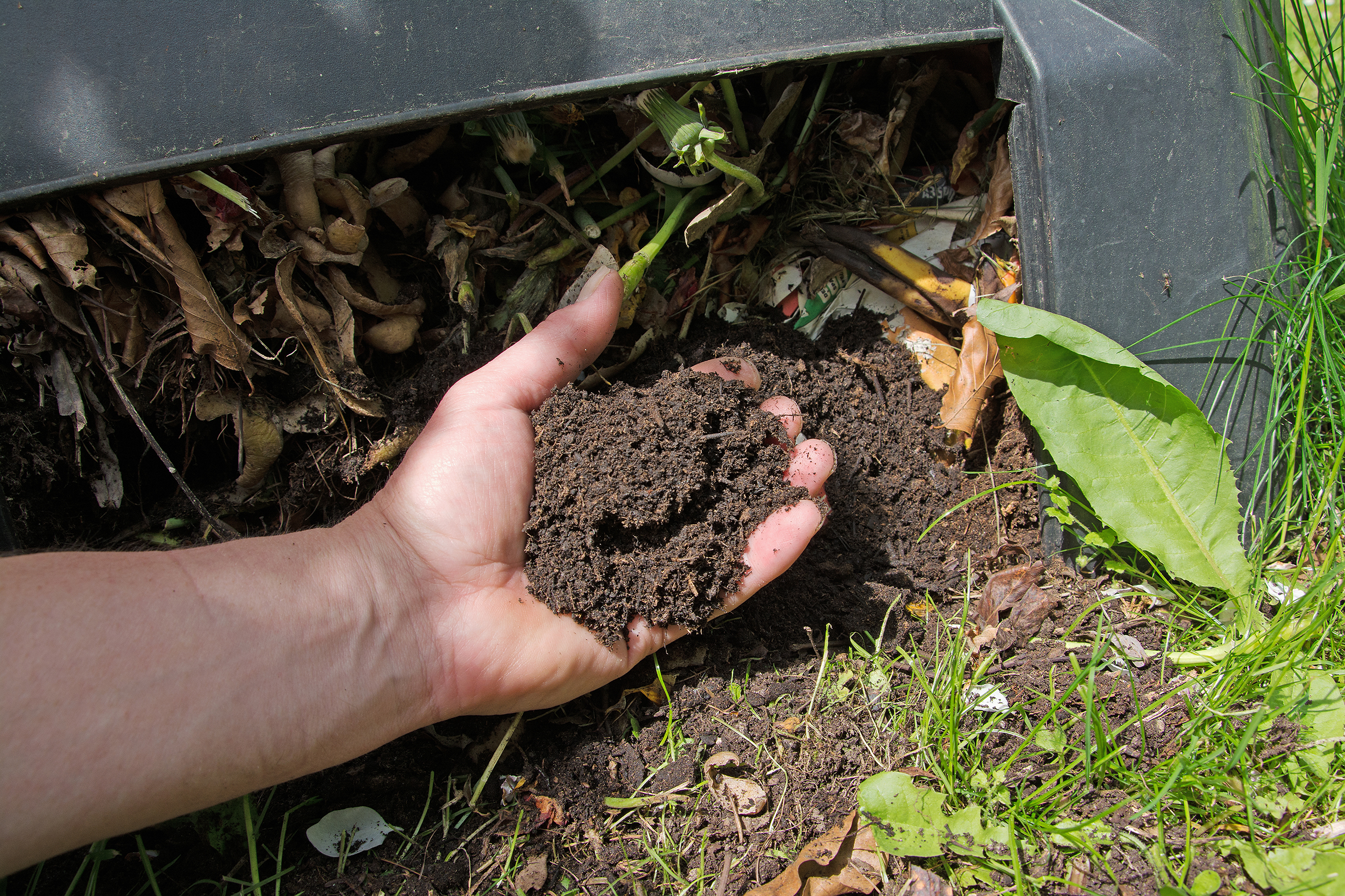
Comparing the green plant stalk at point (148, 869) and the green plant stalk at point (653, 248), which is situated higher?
the green plant stalk at point (653, 248)

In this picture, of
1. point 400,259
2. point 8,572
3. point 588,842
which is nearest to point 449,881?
point 588,842

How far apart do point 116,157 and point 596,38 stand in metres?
1.03

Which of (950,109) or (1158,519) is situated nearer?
(1158,519)

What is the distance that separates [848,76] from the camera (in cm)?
212

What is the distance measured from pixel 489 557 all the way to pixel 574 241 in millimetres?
923

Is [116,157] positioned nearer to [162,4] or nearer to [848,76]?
[162,4]

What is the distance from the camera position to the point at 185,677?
1.39 m

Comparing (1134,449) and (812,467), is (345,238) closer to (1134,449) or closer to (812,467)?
(812,467)

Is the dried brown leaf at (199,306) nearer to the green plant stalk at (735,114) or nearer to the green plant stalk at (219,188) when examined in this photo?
the green plant stalk at (219,188)

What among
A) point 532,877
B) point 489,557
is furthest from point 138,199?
point 532,877

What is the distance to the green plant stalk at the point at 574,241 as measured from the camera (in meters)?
2.06

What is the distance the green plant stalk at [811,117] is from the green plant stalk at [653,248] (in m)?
0.23

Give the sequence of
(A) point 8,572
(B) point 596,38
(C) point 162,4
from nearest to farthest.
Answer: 1. (A) point 8,572
2. (C) point 162,4
3. (B) point 596,38

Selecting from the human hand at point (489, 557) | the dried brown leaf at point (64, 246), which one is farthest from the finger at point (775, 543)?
the dried brown leaf at point (64, 246)
